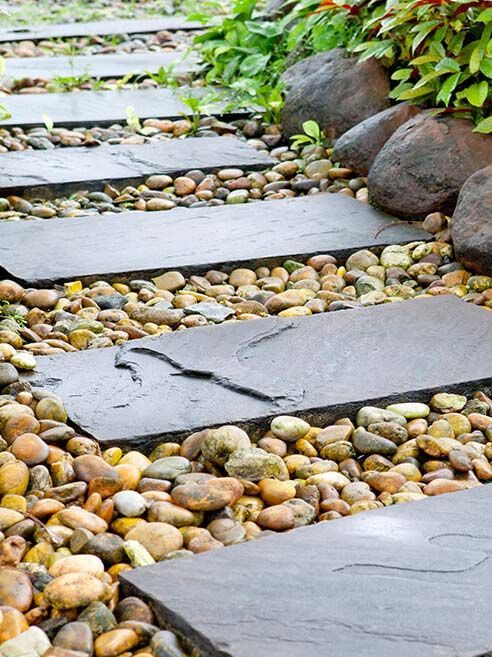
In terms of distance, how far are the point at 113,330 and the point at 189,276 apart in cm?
45

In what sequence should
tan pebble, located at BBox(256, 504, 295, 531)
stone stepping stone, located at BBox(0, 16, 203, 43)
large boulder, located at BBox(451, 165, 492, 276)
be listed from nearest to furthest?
tan pebble, located at BBox(256, 504, 295, 531)
large boulder, located at BBox(451, 165, 492, 276)
stone stepping stone, located at BBox(0, 16, 203, 43)

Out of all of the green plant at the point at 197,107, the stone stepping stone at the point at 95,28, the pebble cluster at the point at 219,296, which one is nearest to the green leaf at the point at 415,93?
the pebble cluster at the point at 219,296

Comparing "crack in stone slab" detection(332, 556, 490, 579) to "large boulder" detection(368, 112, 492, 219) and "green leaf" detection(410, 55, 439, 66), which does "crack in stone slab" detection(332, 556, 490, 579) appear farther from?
"green leaf" detection(410, 55, 439, 66)

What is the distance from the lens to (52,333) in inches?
108

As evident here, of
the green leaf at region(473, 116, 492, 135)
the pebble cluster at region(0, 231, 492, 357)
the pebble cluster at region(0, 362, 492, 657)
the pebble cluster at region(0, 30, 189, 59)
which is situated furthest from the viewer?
the pebble cluster at region(0, 30, 189, 59)

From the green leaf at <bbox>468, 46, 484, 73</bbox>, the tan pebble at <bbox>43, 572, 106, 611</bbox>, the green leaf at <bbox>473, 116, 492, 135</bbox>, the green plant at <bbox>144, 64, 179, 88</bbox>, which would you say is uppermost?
the green leaf at <bbox>468, 46, 484, 73</bbox>

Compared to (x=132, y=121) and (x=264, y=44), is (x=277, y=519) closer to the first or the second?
(x=132, y=121)

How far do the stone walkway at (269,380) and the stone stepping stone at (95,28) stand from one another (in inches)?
85.5

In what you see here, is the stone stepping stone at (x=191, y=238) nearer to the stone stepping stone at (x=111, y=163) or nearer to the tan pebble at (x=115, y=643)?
the stone stepping stone at (x=111, y=163)

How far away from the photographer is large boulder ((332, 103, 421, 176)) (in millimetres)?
3898

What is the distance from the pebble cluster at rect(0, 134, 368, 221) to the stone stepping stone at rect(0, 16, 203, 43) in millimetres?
3022

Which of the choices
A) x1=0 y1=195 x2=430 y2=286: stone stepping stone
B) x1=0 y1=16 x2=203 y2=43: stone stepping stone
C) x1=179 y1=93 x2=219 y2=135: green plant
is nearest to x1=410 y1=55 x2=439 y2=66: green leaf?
x1=0 y1=195 x2=430 y2=286: stone stepping stone

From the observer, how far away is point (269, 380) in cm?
243

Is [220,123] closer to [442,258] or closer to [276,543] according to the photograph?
[442,258]
